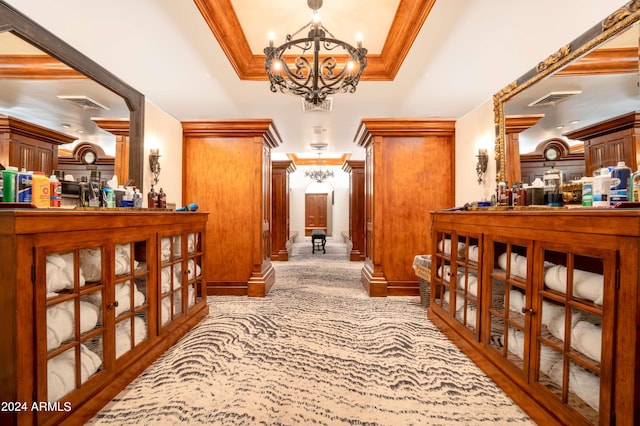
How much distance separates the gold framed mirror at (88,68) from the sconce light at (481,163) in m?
3.74

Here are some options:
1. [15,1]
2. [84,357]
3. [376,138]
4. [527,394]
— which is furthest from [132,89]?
[527,394]

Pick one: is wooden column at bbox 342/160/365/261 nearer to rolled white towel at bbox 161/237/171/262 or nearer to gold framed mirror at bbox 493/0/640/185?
gold framed mirror at bbox 493/0/640/185

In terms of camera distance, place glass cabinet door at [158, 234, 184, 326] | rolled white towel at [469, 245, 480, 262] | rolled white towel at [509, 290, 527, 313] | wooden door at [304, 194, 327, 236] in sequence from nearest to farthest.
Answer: rolled white towel at [509, 290, 527, 313], rolled white towel at [469, 245, 480, 262], glass cabinet door at [158, 234, 184, 326], wooden door at [304, 194, 327, 236]

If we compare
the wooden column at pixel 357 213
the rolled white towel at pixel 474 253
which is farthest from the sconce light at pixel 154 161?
the wooden column at pixel 357 213

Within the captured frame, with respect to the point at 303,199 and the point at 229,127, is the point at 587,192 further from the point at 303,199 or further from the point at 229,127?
the point at 303,199

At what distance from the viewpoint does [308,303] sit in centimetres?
381

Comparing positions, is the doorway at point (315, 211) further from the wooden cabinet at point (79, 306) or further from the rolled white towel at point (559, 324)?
the rolled white towel at point (559, 324)

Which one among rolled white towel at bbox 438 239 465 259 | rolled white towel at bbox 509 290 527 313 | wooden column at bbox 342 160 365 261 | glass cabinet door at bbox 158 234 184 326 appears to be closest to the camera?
rolled white towel at bbox 509 290 527 313

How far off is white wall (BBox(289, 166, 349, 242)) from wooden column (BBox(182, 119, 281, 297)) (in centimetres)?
713

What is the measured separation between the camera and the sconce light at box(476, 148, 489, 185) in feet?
11.2

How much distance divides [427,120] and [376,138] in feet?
2.38

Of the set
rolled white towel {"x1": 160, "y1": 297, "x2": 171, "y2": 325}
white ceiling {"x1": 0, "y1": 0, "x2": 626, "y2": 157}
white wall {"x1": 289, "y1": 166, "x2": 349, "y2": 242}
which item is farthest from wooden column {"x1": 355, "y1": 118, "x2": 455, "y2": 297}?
white wall {"x1": 289, "y1": 166, "x2": 349, "y2": 242}

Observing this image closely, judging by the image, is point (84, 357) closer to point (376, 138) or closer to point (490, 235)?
point (490, 235)

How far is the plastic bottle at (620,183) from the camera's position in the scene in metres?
1.67
